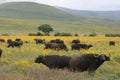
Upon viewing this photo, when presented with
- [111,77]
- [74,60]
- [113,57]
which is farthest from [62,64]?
[113,57]

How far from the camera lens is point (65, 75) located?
49.5ft

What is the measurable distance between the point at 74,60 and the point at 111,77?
2.00 metres

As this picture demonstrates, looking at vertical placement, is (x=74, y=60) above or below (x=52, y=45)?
above

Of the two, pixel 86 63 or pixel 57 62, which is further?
pixel 57 62

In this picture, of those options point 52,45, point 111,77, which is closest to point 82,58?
point 111,77

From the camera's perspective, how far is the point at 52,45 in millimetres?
33125

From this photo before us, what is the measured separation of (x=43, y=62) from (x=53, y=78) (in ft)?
15.4

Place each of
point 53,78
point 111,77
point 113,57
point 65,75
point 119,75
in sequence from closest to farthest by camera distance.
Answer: point 53,78, point 65,75, point 111,77, point 119,75, point 113,57

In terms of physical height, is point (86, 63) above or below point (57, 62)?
above

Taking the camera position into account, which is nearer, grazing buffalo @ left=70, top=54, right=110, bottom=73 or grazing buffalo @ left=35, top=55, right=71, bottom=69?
grazing buffalo @ left=70, top=54, right=110, bottom=73

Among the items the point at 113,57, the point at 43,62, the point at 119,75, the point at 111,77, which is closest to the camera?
the point at 111,77

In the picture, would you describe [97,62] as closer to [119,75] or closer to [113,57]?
[119,75]

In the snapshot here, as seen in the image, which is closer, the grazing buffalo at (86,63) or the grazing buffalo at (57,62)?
the grazing buffalo at (86,63)

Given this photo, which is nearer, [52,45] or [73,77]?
[73,77]
